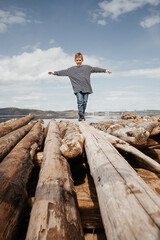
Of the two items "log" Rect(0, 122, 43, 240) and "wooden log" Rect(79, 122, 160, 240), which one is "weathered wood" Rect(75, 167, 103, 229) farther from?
"log" Rect(0, 122, 43, 240)

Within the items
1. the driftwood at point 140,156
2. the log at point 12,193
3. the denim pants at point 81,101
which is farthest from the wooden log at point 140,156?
the denim pants at point 81,101

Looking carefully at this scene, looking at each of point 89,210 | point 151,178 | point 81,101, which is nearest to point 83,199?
point 89,210

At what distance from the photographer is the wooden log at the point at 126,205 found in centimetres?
93

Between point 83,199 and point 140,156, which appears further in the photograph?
point 140,156

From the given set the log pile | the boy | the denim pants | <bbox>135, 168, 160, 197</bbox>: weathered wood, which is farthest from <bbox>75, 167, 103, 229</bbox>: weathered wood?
the boy

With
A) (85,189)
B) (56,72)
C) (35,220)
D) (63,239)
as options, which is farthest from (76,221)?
(56,72)

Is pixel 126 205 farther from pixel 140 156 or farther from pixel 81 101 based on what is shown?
pixel 81 101

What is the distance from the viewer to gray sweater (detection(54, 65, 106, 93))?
6.83 metres

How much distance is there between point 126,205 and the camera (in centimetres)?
112

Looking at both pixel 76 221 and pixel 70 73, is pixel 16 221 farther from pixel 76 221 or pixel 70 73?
pixel 70 73

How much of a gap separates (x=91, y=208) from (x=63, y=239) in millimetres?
733

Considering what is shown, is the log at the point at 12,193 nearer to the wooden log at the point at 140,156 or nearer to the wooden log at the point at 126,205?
the wooden log at the point at 126,205

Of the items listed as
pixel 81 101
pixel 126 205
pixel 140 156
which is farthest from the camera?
pixel 81 101

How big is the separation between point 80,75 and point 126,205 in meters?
6.33
